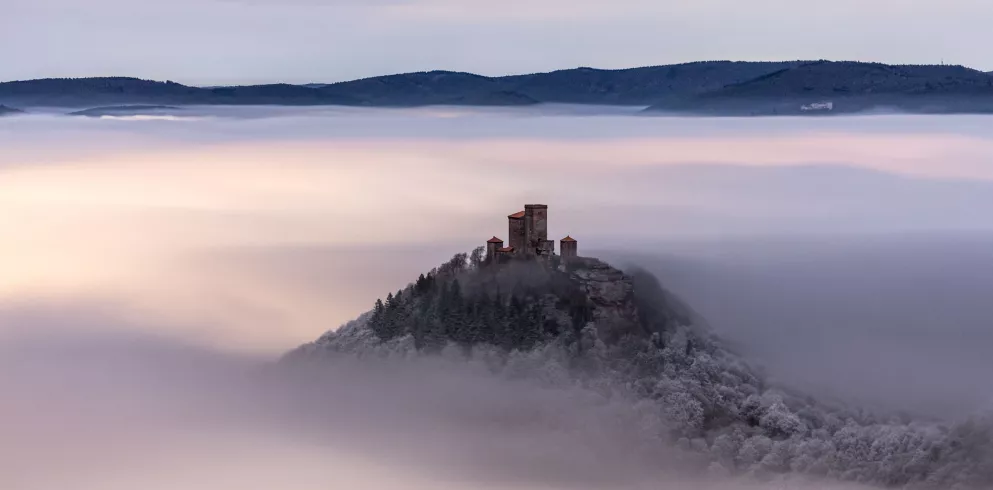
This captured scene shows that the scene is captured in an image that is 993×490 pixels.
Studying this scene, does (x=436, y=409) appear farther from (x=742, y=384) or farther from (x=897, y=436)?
(x=897, y=436)

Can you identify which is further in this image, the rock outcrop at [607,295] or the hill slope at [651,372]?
the rock outcrop at [607,295]

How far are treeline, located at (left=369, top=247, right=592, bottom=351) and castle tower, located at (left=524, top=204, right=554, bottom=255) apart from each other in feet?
5.52

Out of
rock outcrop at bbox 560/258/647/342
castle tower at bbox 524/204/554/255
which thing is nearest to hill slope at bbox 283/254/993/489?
rock outcrop at bbox 560/258/647/342

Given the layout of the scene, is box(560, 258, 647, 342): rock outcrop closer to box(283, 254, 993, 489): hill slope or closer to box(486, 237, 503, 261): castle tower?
box(283, 254, 993, 489): hill slope

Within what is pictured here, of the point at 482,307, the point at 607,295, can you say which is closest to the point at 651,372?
the point at 607,295

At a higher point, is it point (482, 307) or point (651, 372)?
point (482, 307)

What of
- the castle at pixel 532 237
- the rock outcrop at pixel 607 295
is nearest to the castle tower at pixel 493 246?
the castle at pixel 532 237

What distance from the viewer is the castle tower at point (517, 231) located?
10588 cm

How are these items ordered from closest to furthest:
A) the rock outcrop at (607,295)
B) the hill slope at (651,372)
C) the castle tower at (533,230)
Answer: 1. the castle tower at (533,230)
2. the hill slope at (651,372)
3. the rock outcrop at (607,295)

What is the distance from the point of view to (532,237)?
106 m

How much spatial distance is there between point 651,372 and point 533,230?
59.4 feet

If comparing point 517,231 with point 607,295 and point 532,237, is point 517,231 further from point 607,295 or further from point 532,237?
point 607,295

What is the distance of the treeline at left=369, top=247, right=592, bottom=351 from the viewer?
108 meters

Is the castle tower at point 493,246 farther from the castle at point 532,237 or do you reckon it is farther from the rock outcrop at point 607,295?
the rock outcrop at point 607,295
